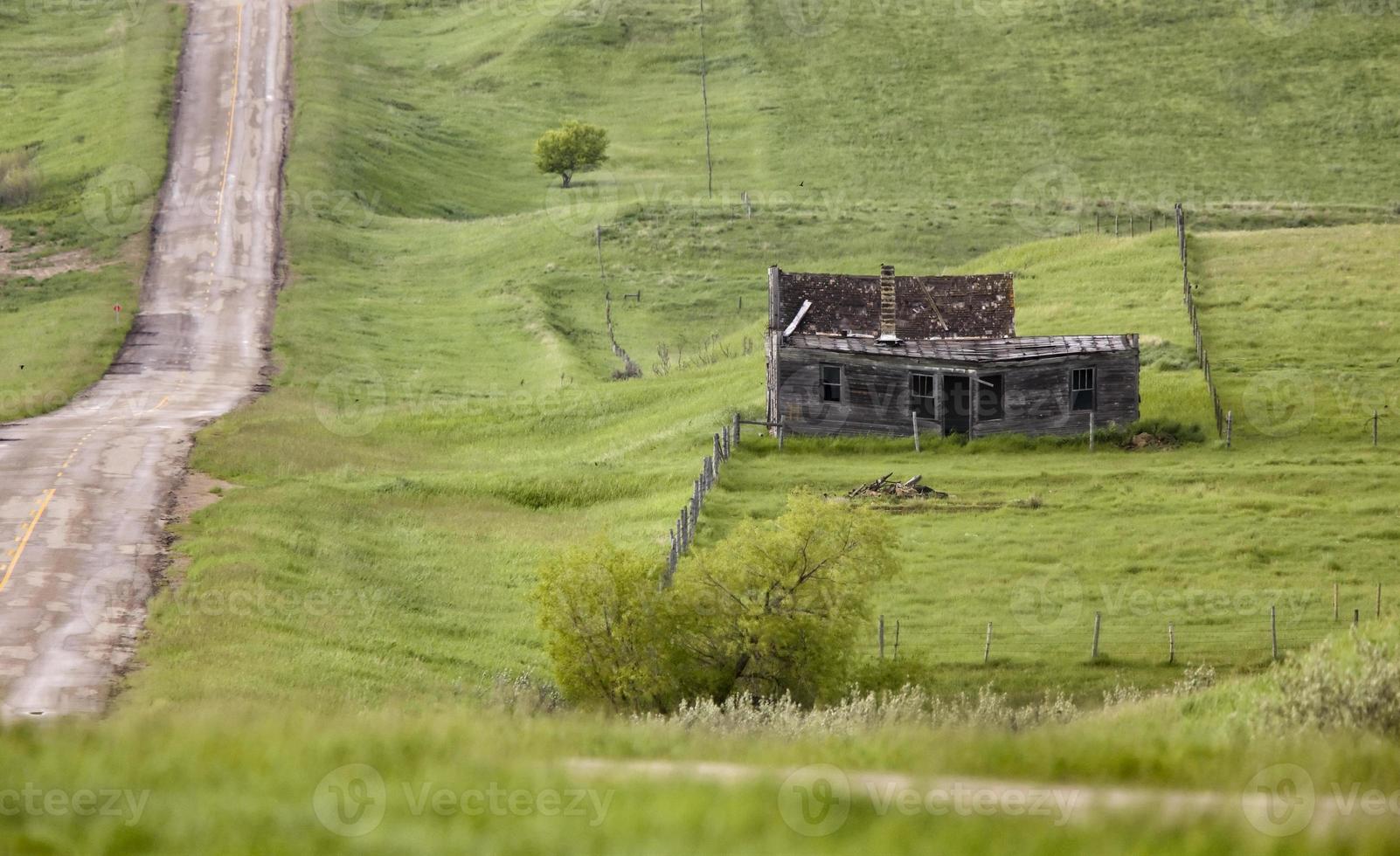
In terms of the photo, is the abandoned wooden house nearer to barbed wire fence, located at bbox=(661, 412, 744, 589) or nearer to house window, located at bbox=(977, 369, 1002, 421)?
house window, located at bbox=(977, 369, 1002, 421)

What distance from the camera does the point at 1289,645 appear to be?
27.3 metres

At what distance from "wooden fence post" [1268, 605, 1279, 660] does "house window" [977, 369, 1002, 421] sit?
15.6 meters

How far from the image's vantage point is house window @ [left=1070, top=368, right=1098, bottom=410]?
44094mm

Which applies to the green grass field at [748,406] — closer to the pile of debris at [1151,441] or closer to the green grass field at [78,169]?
the pile of debris at [1151,441]

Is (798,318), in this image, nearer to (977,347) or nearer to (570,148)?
(977,347)

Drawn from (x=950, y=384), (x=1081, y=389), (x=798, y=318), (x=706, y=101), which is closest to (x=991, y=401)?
(x=950, y=384)

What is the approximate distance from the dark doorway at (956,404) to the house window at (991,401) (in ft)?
1.14

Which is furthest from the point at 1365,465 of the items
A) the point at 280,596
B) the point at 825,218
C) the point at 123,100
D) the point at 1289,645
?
the point at 123,100

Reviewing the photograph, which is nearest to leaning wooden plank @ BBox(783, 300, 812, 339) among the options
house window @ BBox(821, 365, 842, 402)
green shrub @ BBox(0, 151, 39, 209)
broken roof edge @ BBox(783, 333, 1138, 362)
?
broken roof edge @ BBox(783, 333, 1138, 362)

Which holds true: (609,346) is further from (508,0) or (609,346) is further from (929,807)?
(508,0)

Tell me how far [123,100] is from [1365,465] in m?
79.1

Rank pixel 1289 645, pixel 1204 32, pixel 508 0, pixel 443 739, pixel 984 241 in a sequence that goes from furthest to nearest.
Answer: pixel 508 0, pixel 1204 32, pixel 984 241, pixel 1289 645, pixel 443 739

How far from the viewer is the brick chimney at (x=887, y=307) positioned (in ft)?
152

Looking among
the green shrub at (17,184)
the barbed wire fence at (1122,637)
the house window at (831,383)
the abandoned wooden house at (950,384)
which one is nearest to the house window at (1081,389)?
→ the abandoned wooden house at (950,384)
